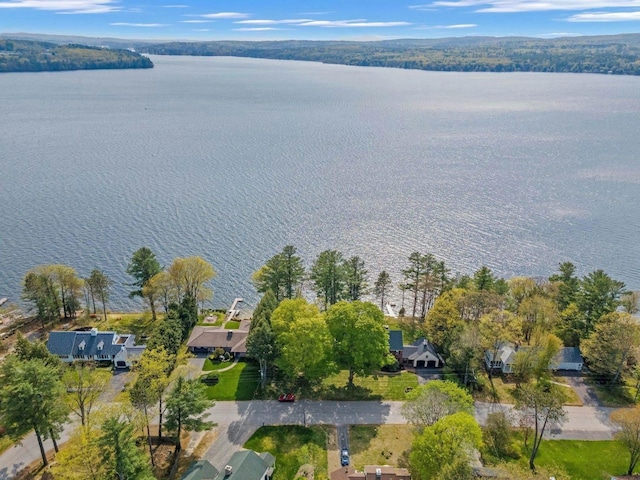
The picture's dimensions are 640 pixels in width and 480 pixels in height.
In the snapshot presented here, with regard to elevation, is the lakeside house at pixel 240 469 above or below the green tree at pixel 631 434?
below

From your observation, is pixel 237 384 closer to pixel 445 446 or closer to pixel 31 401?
pixel 31 401

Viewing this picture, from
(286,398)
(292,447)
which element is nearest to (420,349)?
(286,398)

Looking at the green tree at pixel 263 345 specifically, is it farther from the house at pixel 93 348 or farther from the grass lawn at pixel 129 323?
the grass lawn at pixel 129 323

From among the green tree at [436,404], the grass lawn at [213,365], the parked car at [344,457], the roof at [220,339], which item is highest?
the green tree at [436,404]

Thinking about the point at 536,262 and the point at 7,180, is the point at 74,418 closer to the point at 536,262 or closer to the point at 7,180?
the point at 536,262

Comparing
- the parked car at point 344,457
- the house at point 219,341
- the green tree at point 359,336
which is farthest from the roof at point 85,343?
the parked car at point 344,457
